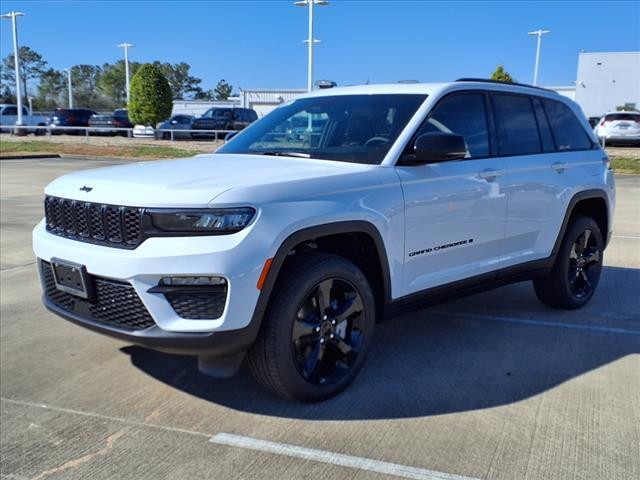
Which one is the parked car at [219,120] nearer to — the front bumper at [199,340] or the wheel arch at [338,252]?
the wheel arch at [338,252]

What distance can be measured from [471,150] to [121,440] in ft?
9.62

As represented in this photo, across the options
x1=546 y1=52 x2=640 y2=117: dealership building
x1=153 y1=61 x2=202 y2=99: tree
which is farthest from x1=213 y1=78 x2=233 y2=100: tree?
x1=546 y1=52 x2=640 y2=117: dealership building

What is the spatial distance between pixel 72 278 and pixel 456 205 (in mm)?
2390

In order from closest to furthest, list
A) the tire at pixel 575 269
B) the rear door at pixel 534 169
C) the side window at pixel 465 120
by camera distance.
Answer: the side window at pixel 465 120 → the rear door at pixel 534 169 → the tire at pixel 575 269

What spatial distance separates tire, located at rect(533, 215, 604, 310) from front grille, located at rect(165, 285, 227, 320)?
3.28 metres

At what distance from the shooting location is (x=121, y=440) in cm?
321

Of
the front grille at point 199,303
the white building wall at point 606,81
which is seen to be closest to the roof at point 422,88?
the front grille at point 199,303

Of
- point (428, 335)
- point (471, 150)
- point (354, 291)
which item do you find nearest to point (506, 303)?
point (428, 335)

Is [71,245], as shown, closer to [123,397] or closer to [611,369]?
[123,397]

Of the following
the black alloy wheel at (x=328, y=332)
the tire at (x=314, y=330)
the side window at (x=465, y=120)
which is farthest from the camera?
the side window at (x=465, y=120)

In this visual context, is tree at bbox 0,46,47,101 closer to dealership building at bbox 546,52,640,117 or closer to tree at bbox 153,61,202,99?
tree at bbox 153,61,202,99

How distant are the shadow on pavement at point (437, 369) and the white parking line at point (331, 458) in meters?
0.32

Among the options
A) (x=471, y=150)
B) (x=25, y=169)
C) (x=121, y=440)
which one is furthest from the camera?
(x=25, y=169)

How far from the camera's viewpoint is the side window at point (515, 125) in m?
4.71
